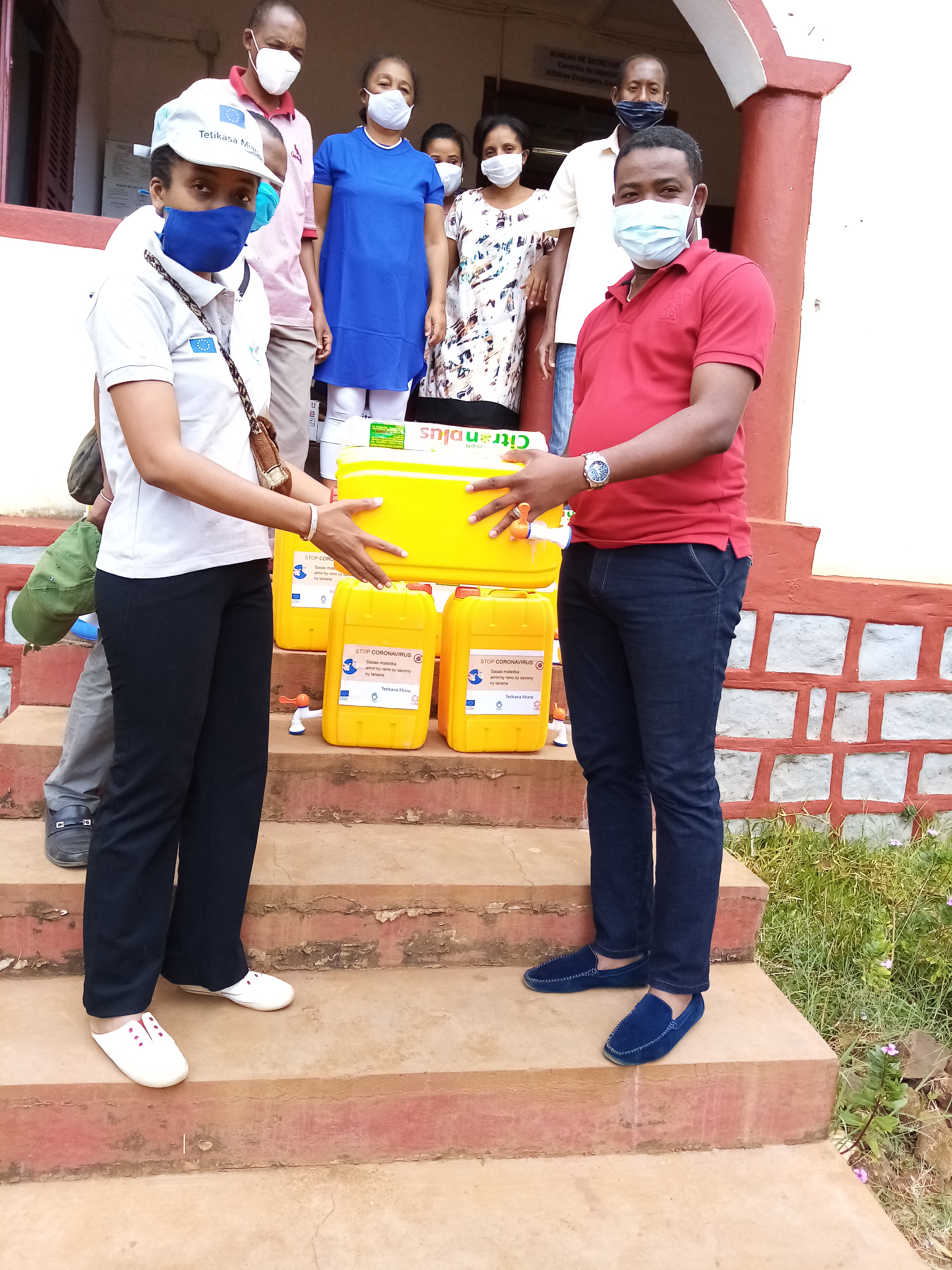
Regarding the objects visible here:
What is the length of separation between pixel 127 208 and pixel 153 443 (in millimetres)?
5118

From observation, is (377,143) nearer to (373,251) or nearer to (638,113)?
(373,251)

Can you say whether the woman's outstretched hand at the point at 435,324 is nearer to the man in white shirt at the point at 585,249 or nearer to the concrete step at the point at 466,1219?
the man in white shirt at the point at 585,249

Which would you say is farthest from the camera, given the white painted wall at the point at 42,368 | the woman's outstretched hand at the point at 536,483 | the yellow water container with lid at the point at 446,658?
the white painted wall at the point at 42,368

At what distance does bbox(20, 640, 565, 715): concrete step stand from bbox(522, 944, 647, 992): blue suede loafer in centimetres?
91

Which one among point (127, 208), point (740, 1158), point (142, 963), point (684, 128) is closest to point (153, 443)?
point (142, 963)

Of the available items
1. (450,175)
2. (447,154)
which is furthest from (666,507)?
(447,154)

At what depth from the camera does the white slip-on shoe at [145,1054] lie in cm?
208

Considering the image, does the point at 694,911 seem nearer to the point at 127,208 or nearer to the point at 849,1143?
the point at 849,1143

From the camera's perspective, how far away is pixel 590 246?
405cm

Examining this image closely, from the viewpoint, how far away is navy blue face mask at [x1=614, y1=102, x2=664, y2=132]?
150 inches

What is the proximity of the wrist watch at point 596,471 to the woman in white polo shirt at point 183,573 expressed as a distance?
1.54 ft

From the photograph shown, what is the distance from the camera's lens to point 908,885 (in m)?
3.86

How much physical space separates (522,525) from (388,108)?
247 centimetres

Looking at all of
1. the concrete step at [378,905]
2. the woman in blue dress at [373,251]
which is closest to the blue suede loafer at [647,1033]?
the concrete step at [378,905]
